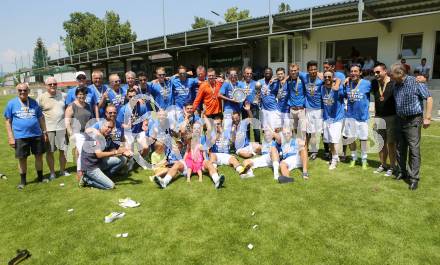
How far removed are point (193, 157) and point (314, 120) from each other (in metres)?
2.75

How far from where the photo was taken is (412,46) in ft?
51.0

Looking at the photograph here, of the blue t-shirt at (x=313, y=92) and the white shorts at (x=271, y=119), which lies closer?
the blue t-shirt at (x=313, y=92)

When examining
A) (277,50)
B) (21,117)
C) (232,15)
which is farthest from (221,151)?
(232,15)

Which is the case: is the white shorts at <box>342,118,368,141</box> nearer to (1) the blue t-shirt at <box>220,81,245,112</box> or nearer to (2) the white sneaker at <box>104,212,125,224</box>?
(1) the blue t-shirt at <box>220,81,245,112</box>

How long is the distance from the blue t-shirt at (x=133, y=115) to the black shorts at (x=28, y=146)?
1557 mm

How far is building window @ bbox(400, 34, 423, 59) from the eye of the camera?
15.3 meters

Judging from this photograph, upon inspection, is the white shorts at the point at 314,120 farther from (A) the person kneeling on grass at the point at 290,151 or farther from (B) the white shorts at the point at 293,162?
(B) the white shorts at the point at 293,162

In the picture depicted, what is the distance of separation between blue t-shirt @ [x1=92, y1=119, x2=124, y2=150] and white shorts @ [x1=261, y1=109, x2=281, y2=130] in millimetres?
3259

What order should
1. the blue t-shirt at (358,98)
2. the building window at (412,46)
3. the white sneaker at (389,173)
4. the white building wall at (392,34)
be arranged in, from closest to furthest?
the white sneaker at (389,173), the blue t-shirt at (358,98), the white building wall at (392,34), the building window at (412,46)

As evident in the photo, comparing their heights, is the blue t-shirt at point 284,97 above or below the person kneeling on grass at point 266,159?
above

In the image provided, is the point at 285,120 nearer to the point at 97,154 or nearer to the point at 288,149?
the point at 288,149

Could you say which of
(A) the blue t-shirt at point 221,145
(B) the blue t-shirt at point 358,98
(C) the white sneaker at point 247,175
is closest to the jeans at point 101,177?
(A) the blue t-shirt at point 221,145

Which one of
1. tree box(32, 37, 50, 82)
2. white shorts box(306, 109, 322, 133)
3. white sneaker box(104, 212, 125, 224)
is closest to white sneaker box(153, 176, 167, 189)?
white sneaker box(104, 212, 125, 224)

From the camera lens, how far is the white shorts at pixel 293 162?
Result: 6.60 meters
